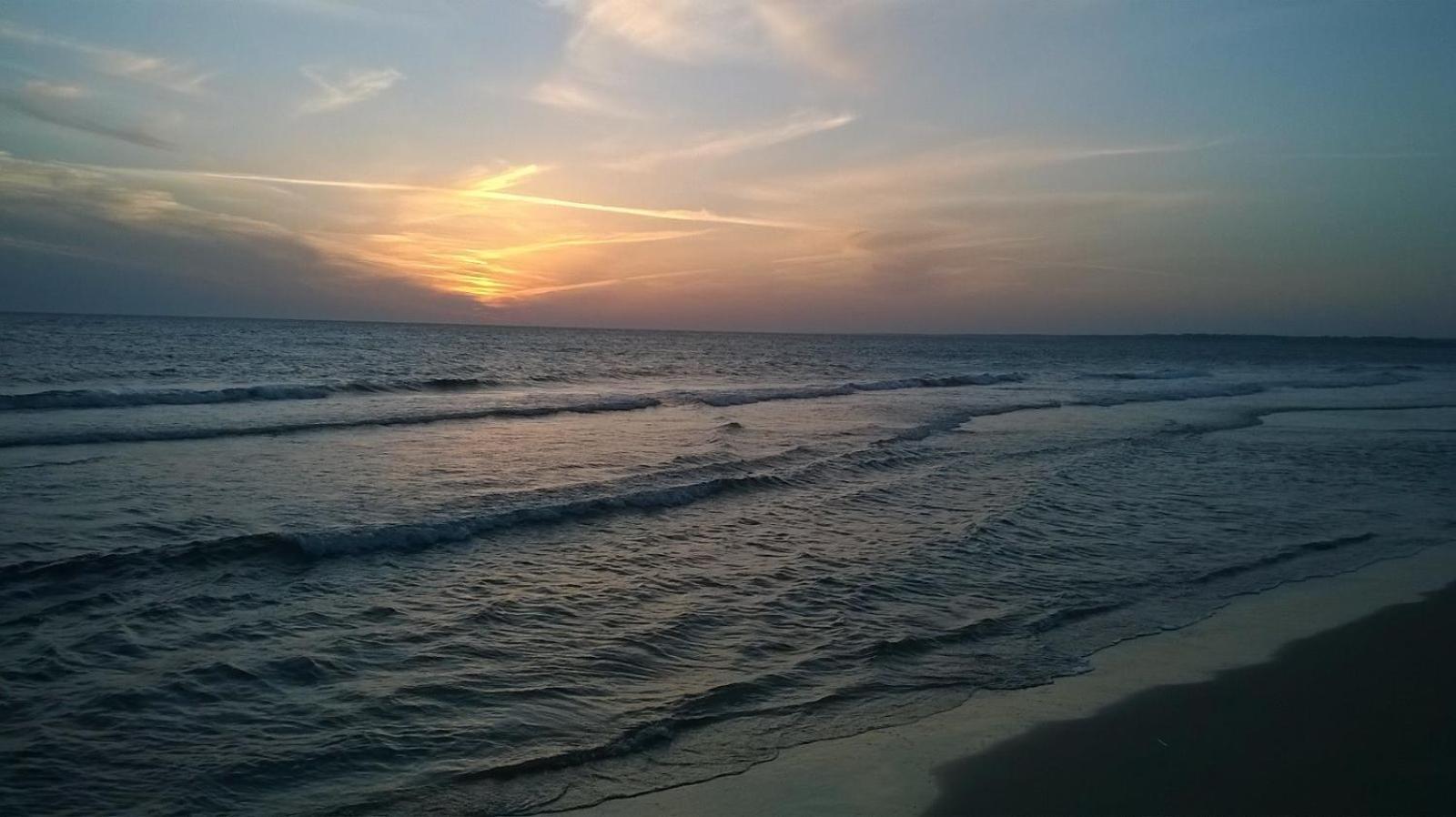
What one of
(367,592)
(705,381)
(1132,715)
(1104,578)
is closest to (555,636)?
(367,592)

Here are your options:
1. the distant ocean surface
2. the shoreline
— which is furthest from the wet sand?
the distant ocean surface

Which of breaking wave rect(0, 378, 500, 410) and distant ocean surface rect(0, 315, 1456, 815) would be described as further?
breaking wave rect(0, 378, 500, 410)

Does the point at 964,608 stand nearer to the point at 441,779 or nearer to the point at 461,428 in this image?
the point at 441,779

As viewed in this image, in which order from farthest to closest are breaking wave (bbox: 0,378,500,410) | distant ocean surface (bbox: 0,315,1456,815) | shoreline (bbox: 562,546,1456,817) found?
1. breaking wave (bbox: 0,378,500,410)
2. distant ocean surface (bbox: 0,315,1456,815)
3. shoreline (bbox: 562,546,1456,817)

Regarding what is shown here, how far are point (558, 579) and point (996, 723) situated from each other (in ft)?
17.7

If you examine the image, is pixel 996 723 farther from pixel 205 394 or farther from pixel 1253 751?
pixel 205 394

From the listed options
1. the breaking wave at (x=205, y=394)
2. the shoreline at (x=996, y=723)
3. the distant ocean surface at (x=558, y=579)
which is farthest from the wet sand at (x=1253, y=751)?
the breaking wave at (x=205, y=394)

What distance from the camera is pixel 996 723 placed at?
652 centimetres

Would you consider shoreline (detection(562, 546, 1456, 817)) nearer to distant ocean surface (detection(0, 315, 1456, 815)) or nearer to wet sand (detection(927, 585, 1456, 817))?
wet sand (detection(927, 585, 1456, 817))

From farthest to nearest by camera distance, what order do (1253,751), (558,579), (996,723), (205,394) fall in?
(205,394)
(558,579)
(996,723)
(1253,751)

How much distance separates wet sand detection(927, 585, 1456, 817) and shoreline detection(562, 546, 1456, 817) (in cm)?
10

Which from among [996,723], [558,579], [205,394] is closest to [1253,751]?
[996,723]

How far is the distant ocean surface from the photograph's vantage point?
235 inches

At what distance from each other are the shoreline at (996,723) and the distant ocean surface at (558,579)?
262mm
